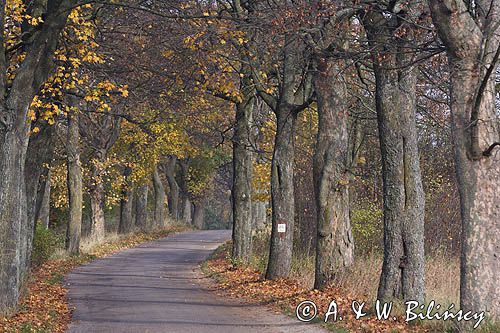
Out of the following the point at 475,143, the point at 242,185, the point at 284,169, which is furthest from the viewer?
the point at 242,185

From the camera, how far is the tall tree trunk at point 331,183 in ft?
60.0

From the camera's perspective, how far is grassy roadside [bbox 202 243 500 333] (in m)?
12.7

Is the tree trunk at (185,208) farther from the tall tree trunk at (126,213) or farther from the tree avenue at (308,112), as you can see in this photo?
the tree avenue at (308,112)

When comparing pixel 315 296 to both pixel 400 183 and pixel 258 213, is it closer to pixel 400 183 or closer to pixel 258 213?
pixel 400 183

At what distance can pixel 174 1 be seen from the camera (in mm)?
18234

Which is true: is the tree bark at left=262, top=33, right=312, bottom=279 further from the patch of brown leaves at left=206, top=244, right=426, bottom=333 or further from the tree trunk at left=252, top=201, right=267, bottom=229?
the tree trunk at left=252, top=201, right=267, bottom=229

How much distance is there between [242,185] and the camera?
27219 mm

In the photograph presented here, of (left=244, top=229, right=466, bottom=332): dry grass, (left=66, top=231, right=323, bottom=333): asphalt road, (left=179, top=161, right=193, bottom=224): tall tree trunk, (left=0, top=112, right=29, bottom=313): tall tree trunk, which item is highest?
(left=179, top=161, right=193, bottom=224): tall tree trunk

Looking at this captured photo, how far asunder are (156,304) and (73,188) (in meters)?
16.0

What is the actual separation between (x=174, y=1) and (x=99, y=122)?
23885 mm

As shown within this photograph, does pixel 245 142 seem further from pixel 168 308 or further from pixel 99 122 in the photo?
pixel 99 122

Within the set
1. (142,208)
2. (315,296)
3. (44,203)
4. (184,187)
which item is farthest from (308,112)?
(184,187)

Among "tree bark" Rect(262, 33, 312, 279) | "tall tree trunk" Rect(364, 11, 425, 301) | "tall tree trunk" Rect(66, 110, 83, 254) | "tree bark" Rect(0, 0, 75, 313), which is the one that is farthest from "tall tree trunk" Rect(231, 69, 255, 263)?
"tall tree trunk" Rect(364, 11, 425, 301)

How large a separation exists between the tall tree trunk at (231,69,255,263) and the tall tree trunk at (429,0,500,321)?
16.1 metres
